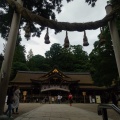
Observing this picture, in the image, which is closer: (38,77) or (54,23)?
(54,23)

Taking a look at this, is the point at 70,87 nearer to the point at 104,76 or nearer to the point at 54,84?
the point at 54,84

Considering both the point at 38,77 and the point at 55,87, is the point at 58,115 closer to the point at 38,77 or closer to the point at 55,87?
the point at 55,87

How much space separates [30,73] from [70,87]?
35.0ft

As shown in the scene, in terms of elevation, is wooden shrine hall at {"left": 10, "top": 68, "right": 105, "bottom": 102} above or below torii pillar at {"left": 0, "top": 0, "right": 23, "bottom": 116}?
above

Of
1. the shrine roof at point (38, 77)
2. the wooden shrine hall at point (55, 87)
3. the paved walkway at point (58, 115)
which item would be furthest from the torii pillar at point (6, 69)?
the shrine roof at point (38, 77)

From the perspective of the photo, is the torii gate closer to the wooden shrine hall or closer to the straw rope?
the straw rope

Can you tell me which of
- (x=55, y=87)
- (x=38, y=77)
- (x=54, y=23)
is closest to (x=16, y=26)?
(x=54, y=23)

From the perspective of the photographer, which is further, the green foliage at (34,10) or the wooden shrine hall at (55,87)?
the wooden shrine hall at (55,87)

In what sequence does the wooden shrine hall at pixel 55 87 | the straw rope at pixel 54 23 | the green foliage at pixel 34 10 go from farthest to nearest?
1. the wooden shrine hall at pixel 55 87
2. the green foliage at pixel 34 10
3. the straw rope at pixel 54 23

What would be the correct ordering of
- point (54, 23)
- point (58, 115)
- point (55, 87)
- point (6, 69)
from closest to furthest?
1. point (54, 23)
2. point (6, 69)
3. point (58, 115)
4. point (55, 87)

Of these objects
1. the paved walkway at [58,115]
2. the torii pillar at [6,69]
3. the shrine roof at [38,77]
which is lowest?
the paved walkway at [58,115]

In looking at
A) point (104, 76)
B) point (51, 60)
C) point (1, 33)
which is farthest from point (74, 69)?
point (1, 33)

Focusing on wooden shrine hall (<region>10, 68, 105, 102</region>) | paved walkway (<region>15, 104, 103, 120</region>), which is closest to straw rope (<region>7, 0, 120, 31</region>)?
paved walkway (<region>15, 104, 103, 120</region>)

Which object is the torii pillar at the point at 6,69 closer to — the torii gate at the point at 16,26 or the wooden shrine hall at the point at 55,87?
the torii gate at the point at 16,26
